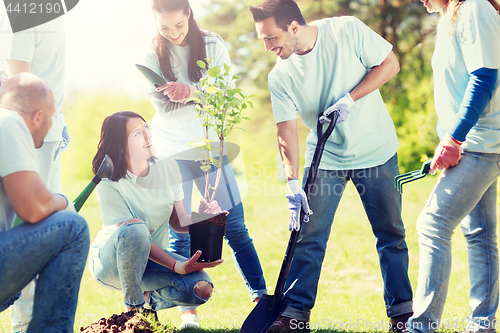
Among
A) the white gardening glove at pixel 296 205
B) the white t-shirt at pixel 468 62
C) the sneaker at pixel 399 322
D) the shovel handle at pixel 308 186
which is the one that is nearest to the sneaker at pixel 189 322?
the shovel handle at pixel 308 186

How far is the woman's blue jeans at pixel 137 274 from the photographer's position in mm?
2021

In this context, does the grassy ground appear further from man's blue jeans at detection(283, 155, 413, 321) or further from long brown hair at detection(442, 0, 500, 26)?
long brown hair at detection(442, 0, 500, 26)

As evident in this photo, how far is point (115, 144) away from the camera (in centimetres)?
220

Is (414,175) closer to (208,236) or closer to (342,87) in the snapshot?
(342,87)

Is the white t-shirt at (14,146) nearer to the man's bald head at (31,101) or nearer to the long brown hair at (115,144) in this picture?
the man's bald head at (31,101)

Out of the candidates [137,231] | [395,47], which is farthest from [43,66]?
[395,47]

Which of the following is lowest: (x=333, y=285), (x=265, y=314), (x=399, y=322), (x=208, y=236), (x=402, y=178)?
(x=333, y=285)

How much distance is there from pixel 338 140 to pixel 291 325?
3.33ft

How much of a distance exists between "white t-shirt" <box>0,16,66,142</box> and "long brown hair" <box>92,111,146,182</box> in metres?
0.28

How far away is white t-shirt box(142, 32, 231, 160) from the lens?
8.13 feet

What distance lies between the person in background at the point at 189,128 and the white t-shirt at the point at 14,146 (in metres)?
0.94

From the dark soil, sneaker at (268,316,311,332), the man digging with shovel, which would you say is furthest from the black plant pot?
sneaker at (268,316,311,332)

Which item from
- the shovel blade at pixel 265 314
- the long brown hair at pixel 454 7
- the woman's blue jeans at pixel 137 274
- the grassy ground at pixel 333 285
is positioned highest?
the long brown hair at pixel 454 7

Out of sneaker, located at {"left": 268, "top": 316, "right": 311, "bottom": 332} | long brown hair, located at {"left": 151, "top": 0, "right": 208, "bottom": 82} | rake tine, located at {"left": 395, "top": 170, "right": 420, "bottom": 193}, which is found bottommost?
sneaker, located at {"left": 268, "top": 316, "right": 311, "bottom": 332}
